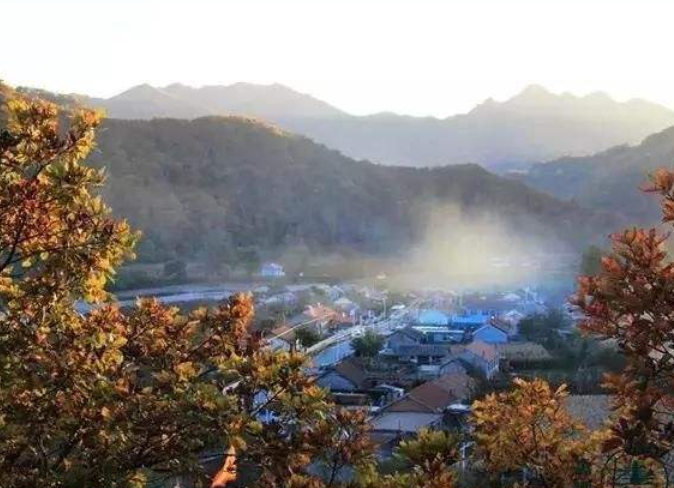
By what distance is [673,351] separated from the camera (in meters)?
2.86

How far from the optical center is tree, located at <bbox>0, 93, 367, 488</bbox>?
3.28 m

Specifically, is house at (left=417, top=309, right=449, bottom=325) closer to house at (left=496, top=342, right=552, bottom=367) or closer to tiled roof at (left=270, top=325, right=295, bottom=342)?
house at (left=496, top=342, right=552, bottom=367)

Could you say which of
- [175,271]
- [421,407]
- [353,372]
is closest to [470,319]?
[353,372]

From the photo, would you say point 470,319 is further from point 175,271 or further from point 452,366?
point 175,271

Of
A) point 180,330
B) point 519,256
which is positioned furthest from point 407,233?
point 180,330

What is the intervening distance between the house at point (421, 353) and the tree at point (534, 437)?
2337 centimetres

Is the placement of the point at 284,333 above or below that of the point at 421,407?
below

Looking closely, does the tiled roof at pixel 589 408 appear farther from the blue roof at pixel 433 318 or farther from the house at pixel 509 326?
the blue roof at pixel 433 318

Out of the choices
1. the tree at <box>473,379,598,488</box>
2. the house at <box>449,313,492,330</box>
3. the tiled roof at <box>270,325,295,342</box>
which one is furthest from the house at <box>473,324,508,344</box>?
the tree at <box>473,379,598,488</box>

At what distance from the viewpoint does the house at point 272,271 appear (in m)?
51.5

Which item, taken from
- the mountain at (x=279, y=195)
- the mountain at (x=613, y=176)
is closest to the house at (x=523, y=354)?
the mountain at (x=613, y=176)

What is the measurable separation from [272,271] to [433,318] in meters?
17.0

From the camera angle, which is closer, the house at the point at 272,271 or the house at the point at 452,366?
the house at the point at 452,366

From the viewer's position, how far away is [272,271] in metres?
52.0
